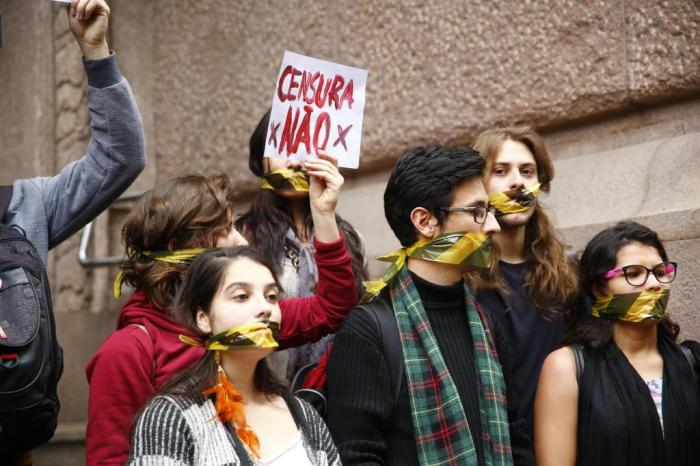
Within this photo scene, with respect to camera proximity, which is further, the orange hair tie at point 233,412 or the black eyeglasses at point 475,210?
the black eyeglasses at point 475,210

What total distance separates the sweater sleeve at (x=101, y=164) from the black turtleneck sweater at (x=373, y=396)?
0.92 metres

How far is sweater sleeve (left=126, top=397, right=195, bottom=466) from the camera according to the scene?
2.39 metres

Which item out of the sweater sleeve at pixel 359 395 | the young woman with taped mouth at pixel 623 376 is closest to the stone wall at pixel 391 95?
the young woman with taped mouth at pixel 623 376

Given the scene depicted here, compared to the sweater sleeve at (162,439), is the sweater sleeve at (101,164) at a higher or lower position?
higher

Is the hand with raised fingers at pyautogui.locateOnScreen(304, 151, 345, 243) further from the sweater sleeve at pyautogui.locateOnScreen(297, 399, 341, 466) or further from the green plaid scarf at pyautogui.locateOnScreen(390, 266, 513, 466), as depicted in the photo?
the sweater sleeve at pyautogui.locateOnScreen(297, 399, 341, 466)

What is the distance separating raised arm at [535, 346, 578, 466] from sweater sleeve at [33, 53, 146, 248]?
153cm

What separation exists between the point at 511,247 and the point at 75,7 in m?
1.76

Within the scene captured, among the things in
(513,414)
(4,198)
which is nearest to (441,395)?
(513,414)

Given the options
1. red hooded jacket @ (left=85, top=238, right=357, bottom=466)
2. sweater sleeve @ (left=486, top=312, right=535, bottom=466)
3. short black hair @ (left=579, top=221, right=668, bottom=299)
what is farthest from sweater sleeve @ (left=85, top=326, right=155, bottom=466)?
short black hair @ (left=579, top=221, right=668, bottom=299)

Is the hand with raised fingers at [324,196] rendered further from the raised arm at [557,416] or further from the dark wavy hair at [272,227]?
the raised arm at [557,416]

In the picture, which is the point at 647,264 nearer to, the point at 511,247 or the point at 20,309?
the point at 511,247

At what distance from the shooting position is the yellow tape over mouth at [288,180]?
353 centimetres

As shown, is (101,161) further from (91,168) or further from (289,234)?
(289,234)

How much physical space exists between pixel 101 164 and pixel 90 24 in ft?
1.46
